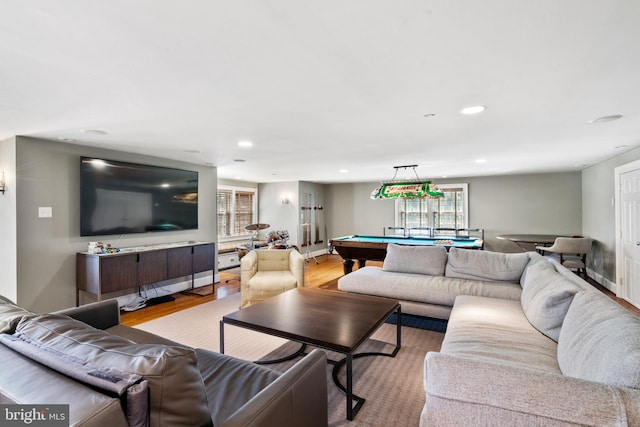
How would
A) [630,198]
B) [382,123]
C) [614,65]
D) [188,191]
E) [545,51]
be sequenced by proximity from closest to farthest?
[545,51] → [614,65] → [382,123] → [630,198] → [188,191]

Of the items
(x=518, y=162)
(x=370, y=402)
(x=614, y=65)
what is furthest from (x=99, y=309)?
(x=518, y=162)

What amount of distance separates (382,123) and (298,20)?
1747mm

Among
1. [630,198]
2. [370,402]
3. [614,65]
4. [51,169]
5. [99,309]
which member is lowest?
[370,402]

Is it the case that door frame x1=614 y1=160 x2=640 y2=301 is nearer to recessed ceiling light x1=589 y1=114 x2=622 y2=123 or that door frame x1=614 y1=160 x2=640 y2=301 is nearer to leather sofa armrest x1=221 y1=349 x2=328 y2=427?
recessed ceiling light x1=589 y1=114 x2=622 y2=123

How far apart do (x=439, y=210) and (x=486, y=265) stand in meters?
4.62

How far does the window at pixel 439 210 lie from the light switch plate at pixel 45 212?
23.1 ft

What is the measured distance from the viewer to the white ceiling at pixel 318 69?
4.38 ft

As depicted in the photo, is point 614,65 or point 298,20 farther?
point 614,65

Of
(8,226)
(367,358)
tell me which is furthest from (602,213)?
(8,226)

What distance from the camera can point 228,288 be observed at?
5.35 meters

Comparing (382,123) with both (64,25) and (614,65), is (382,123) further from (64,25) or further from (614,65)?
(64,25)

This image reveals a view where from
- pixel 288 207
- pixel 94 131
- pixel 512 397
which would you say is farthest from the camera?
pixel 288 207

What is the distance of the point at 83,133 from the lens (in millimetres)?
3275

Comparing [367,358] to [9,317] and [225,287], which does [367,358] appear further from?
[225,287]
